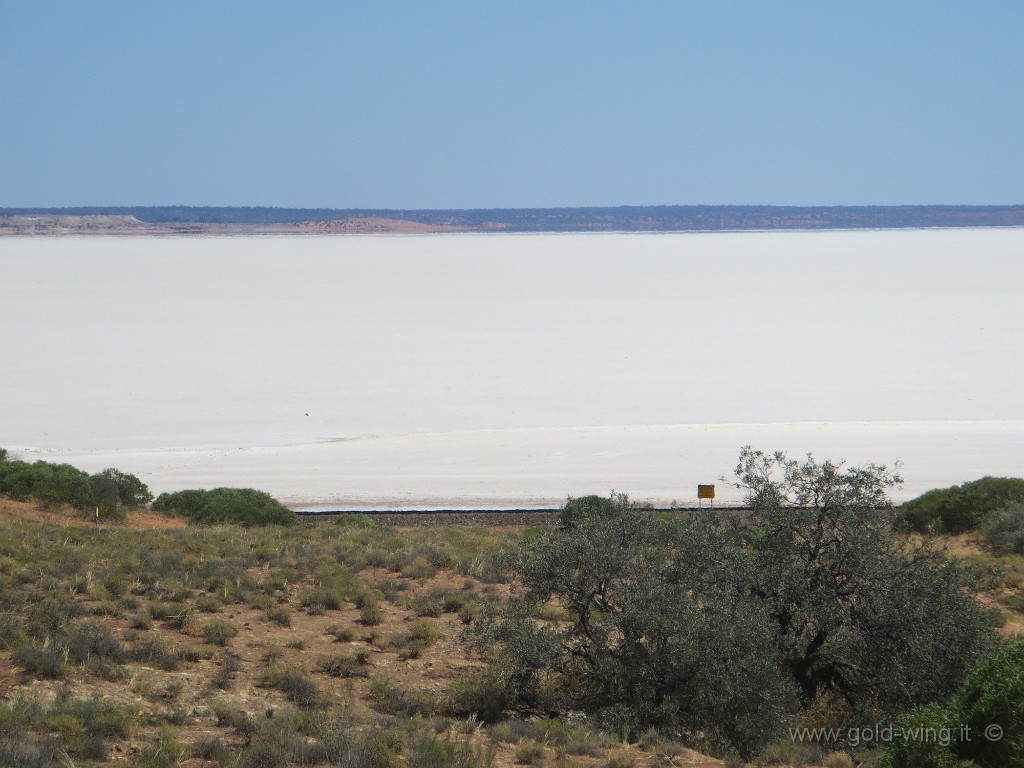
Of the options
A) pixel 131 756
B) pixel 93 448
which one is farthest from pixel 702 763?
pixel 93 448

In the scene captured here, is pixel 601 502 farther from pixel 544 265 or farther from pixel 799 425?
pixel 544 265

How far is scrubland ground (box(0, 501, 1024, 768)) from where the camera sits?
6809 mm

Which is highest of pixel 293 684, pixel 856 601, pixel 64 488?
pixel 64 488

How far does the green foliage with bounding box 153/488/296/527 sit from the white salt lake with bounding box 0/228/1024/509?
105 inches

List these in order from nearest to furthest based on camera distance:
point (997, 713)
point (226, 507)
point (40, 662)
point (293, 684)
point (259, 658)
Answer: point (997, 713) < point (40, 662) < point (293, 684) < point (259, 658) < point (226, 507)

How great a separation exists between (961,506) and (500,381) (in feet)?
77.5

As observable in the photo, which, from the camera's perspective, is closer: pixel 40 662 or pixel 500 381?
pixel 40 662

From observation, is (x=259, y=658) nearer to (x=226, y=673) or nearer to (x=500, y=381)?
(x=226, y=673)

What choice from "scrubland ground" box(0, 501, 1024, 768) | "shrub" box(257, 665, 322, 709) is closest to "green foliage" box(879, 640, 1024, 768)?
"scrubland ground" box(0, 501, 1024, 768)

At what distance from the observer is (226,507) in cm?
1866

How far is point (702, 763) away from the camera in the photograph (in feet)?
24.0

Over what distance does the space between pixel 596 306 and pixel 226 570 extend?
56.8 metres

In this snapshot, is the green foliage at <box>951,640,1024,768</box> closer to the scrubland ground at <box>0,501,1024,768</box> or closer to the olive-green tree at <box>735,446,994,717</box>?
the scrubland ground at <box>0,501,1024,768</box>

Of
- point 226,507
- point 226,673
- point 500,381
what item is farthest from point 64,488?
point 500,381
